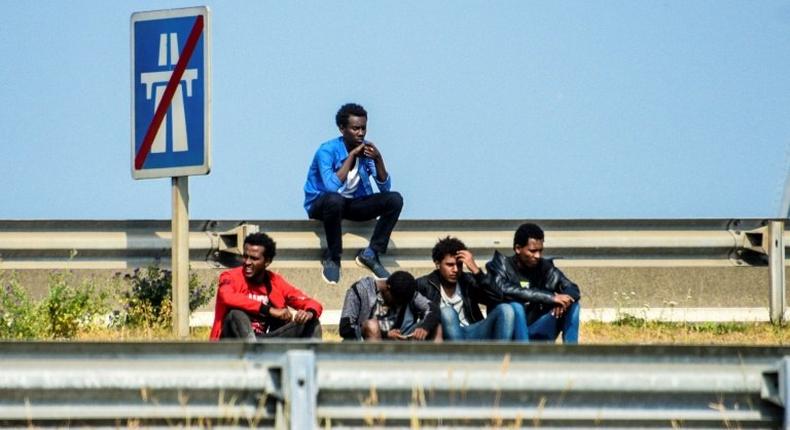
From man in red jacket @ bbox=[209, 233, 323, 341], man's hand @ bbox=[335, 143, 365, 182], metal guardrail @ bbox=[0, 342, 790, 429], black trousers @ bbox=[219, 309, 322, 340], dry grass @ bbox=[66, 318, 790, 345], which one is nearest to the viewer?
metal guardrail @ bbox=[0, 342, 790, 429]

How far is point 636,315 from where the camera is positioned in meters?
15.0

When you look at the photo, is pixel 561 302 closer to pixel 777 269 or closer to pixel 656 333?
pixel 656 333

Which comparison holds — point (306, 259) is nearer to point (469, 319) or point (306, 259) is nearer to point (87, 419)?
point (469, 319)

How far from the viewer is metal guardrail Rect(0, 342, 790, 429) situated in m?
8.18

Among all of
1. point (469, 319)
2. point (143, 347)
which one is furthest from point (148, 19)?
point (143, 347)

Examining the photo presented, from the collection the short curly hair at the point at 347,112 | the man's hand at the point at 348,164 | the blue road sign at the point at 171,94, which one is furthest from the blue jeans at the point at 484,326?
the short curly hair at the point at 347,112

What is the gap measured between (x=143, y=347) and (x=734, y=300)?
8285 mm

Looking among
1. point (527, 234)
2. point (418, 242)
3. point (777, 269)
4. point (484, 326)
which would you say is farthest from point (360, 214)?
point (777, 269)

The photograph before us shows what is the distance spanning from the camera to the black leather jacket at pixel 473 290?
43.5 feet

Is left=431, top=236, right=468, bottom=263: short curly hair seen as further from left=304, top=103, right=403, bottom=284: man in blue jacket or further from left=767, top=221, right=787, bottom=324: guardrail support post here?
left=767, top=221, right=787, bottom=324: guardrail support post

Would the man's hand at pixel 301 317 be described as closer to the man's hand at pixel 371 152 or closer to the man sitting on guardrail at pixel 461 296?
the man sitting on guardrail at pixel 461 296

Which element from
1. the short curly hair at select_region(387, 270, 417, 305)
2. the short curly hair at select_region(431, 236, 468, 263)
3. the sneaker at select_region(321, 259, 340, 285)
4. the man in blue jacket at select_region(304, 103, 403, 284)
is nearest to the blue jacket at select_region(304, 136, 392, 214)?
the man in blue jacket at select_region(304, 103, 403, 284)

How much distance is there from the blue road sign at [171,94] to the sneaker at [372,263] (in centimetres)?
262

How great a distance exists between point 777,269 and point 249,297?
4.75 meters
